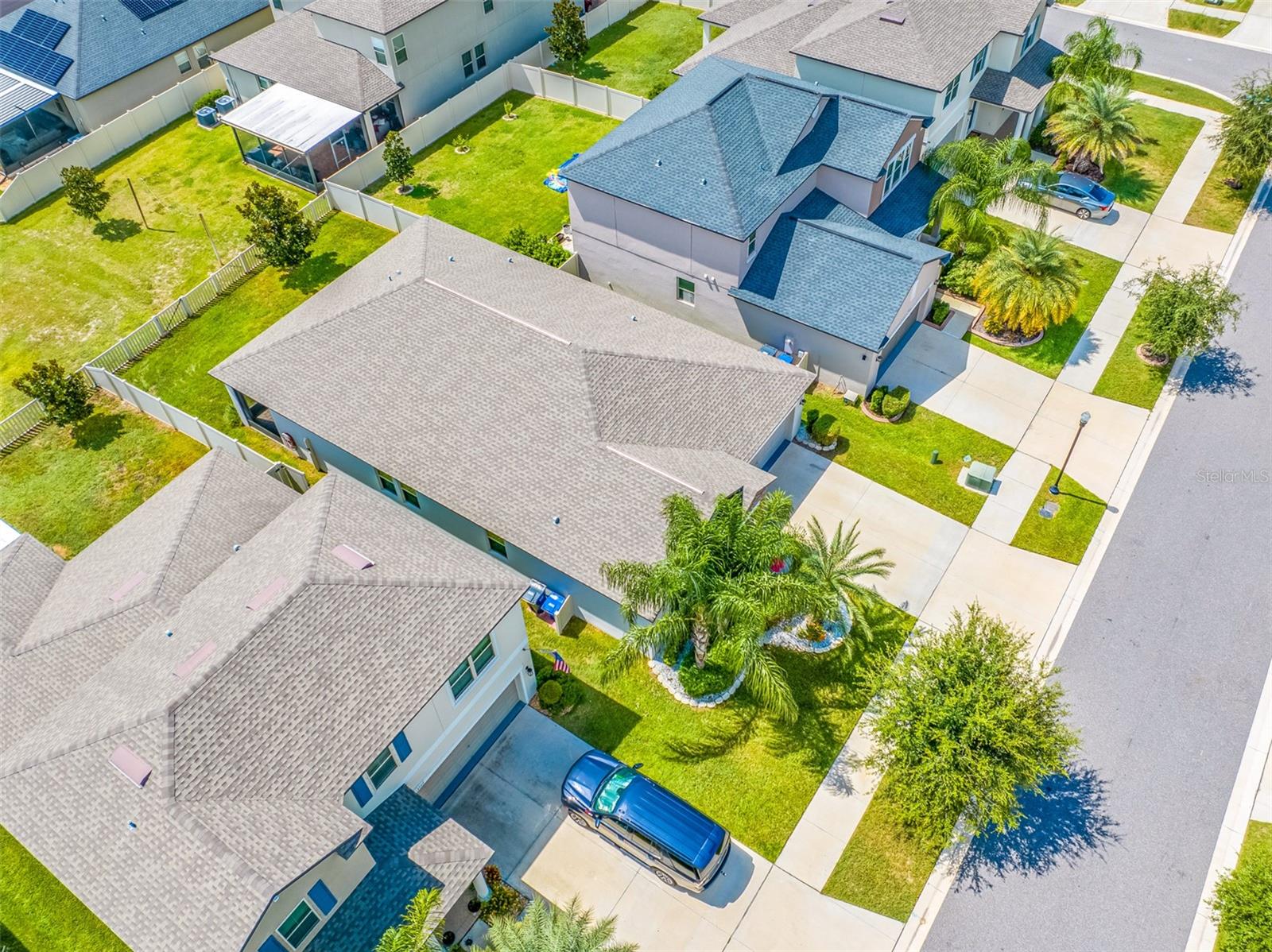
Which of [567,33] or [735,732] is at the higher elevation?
[567,33]

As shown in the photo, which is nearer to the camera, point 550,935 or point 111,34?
point 550,935

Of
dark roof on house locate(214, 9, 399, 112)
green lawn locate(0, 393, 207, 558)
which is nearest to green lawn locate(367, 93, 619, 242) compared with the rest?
dark roof on house locate(214, 9, 399, 112)

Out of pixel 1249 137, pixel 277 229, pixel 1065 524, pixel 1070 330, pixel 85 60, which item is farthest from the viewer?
pixel 85 60

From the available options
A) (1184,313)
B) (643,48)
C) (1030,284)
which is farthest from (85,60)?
(1184,313)

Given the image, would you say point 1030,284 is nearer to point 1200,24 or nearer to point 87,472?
point 1200,24

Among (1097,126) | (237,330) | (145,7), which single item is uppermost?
(145,7)
